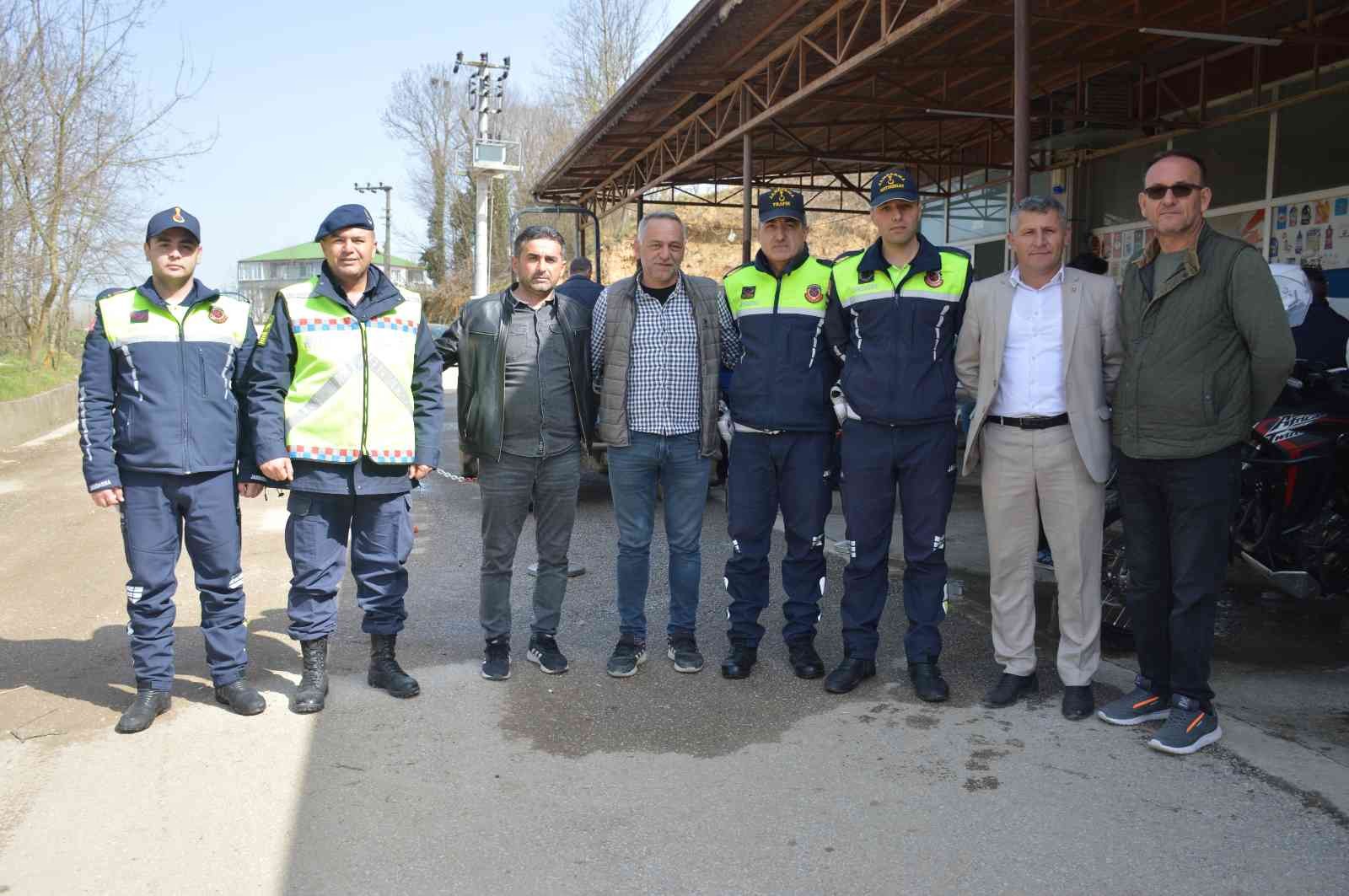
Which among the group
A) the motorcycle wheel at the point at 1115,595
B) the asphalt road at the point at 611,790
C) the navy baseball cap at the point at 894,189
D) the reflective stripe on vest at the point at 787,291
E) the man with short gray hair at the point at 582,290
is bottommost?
the asphalt road at the point at 611,790

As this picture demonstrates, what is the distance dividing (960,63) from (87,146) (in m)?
16.0

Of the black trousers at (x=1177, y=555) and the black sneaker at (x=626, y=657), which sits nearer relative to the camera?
the black trousers at (x=1177, y=555)

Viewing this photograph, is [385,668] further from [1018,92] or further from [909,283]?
[1018,92]

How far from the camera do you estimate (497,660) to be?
484cm

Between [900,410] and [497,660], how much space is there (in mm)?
2035

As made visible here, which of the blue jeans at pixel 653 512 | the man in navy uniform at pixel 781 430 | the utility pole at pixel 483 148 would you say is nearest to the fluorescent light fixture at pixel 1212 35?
the man in navy uniform at pixel 781 430

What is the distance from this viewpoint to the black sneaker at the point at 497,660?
4.78 meters

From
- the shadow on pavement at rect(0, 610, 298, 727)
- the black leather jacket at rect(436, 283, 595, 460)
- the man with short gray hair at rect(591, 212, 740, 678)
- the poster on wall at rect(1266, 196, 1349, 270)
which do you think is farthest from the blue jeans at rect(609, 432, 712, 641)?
the poster on wall at rect(1266, 196, 1349, 270)

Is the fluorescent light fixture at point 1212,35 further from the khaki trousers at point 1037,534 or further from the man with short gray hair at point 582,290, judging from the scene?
the khaki trousers at point 1037,534

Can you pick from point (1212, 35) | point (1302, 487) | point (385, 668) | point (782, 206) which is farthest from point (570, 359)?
point (1212, 35)

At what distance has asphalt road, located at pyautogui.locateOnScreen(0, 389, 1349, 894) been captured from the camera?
3088mm

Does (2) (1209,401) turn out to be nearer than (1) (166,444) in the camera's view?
Yes

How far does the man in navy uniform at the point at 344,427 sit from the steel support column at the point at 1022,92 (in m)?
4.39

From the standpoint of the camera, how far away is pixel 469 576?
6672mm
